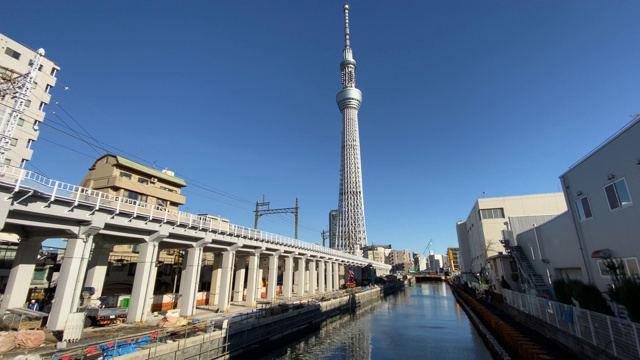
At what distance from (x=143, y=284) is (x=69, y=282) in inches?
206

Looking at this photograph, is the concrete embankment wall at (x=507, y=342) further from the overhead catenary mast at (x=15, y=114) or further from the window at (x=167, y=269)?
the window at (x=167, y=269)

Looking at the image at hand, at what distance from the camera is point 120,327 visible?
20.6 meters

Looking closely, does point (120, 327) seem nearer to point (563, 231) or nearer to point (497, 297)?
point (563, 231)

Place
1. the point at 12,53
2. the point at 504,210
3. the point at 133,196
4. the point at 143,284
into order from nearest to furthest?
the point at 143,284
the point at 12,53
the point at 133,196
the point at 504,210

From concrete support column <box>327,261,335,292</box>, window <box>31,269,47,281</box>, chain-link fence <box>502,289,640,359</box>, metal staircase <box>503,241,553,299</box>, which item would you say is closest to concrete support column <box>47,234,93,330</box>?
window <box>31,269,47,281</box>

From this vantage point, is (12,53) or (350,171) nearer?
(12,53)

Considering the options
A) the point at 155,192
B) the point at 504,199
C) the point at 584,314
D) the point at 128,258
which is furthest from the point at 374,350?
the point at 504,199

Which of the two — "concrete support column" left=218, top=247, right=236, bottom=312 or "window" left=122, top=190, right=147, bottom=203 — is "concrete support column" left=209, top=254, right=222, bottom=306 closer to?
"concrete support column" left=218, top=247, right=236, bottom=312

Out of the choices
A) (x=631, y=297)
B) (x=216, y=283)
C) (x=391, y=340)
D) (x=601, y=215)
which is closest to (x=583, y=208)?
(x=601, y=215)

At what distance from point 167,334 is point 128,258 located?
24.5 metres

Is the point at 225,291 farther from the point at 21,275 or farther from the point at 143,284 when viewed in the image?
the point at 21,275

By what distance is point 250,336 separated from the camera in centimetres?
2281

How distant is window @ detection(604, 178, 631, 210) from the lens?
15.5 metres

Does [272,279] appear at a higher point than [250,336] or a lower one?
higher
